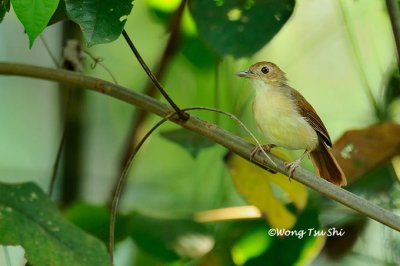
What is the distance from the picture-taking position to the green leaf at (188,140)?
2484 mm

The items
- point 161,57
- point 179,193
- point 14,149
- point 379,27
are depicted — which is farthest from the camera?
point 14,149

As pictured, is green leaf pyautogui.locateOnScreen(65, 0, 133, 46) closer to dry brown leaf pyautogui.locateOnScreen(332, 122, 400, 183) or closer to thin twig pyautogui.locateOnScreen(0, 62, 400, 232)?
thin twig pyautogui.locateOnScreen(0, 62, 400, 232)

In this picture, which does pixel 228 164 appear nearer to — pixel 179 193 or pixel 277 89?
pixel 277 89

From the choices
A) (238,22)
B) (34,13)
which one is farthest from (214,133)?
(238,22)

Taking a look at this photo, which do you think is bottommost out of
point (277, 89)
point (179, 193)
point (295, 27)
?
point (179, 193)

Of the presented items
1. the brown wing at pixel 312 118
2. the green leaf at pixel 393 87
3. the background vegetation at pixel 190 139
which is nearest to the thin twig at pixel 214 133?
the background vegetation at pixel 190 139

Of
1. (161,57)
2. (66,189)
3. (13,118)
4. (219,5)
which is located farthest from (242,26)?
(13,118)

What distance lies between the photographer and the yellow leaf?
95.4 inches

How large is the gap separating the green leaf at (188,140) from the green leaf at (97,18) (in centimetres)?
79

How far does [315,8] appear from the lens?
400cm

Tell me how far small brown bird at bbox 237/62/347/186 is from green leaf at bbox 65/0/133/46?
0.72m

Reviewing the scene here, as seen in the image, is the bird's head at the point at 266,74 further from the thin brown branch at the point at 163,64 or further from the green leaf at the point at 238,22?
the thin brown branch at the point at 163,64

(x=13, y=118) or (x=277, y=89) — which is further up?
(x=277, y=89)

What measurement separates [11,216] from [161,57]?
1.27 m
